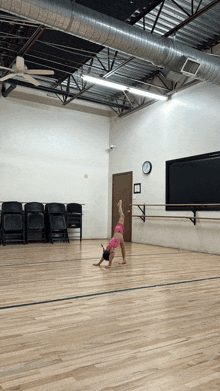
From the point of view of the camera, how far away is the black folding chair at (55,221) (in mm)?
8492

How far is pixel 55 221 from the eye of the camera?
8570 mm

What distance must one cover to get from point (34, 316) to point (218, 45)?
6725 millimetres

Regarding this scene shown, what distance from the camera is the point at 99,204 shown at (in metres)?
10.3

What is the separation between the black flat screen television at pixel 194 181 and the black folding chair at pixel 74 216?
2643 mm

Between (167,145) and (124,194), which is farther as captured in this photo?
(124,194)

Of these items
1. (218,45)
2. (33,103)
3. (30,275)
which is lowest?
(30,275)

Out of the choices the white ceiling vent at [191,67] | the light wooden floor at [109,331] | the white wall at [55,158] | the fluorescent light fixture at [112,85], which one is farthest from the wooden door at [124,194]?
the light wooden floor at [109,331]

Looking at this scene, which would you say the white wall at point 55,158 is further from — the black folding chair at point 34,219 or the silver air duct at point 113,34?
the silver air duct at point 113,34

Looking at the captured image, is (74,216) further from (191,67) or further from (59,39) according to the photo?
(191,67)

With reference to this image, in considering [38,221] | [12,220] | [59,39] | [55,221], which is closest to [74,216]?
[55,221]

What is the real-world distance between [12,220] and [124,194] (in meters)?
Result: 3.52

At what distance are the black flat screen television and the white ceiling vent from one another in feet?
6.47

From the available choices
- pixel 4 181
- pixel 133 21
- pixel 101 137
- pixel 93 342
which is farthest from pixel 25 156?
pixel 93 342

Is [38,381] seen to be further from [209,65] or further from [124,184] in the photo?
[124,184]
